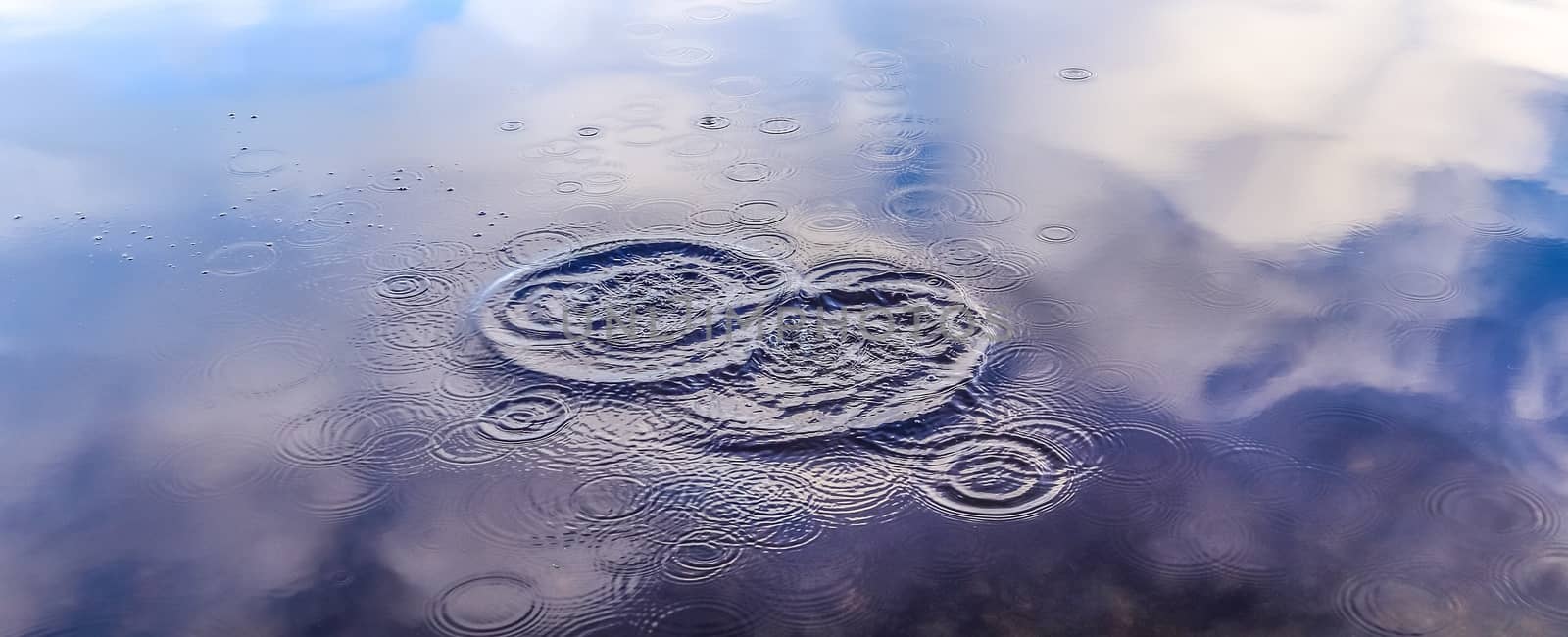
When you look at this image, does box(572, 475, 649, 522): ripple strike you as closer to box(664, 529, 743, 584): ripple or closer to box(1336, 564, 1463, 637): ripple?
box(664, 529, 743, 584): ripple

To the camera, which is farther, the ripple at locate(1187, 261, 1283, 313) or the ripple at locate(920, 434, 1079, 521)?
the ripple at locate(1187, 261, 1283, 313)

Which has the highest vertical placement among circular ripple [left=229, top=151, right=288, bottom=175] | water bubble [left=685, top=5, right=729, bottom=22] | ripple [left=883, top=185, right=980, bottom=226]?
water bubble [left=685, top=5, right=729, bottom=22]

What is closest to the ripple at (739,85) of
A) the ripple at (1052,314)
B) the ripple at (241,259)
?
the ripple at (1052,314)

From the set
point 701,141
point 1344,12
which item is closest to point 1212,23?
point 1344,12

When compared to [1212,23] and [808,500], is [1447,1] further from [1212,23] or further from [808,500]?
[808,500]

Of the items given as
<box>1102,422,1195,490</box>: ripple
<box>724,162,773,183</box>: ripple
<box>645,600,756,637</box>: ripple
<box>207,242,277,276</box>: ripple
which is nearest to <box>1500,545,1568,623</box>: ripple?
<box>1102,422,1195,490</box>: ripple

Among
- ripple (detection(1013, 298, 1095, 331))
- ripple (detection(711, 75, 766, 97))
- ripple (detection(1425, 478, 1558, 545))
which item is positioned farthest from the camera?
ripple (detection(711, 75, 766, 97))

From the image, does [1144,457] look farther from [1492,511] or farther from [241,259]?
[241,259]
